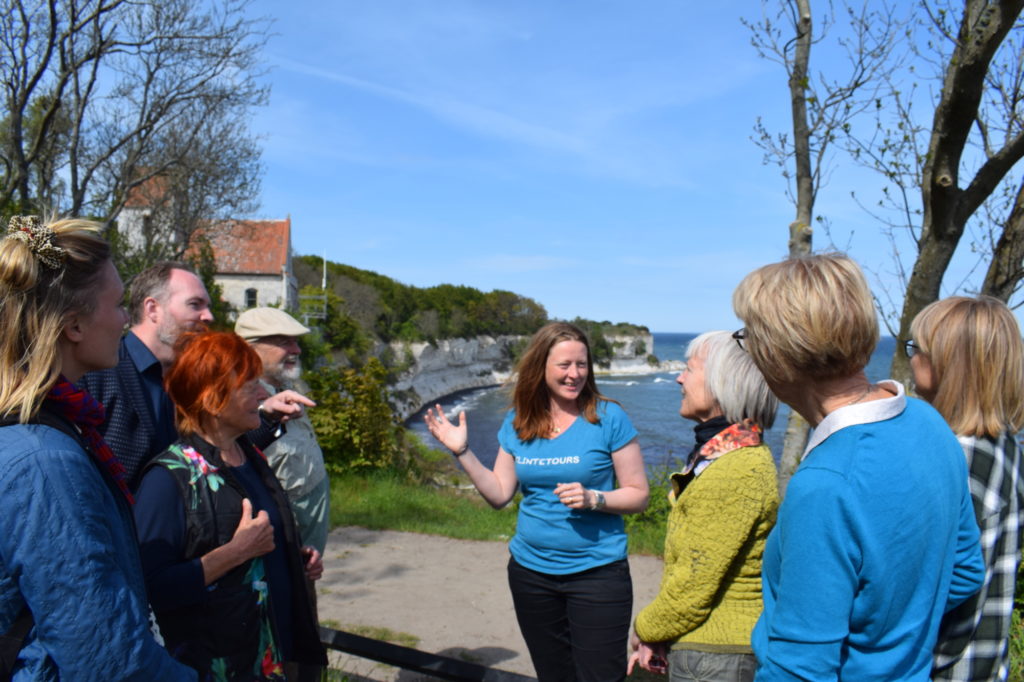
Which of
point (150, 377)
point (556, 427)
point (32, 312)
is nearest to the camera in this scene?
point (32, 312)

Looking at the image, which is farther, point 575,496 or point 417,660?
point 417,660

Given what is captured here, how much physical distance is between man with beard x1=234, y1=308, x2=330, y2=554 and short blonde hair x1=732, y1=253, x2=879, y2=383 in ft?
7.74

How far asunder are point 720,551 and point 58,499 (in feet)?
5.59

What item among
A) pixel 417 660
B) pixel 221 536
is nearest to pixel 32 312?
pixel 221 536

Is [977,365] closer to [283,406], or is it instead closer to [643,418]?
[283,406]

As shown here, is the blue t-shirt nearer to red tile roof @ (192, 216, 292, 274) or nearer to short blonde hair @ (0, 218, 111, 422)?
short blonde hair @ (0, 218, 111, 422)

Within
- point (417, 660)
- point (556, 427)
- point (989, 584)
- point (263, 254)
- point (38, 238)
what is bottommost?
point (417, 660)

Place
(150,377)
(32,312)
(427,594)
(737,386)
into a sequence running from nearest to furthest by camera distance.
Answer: (32,312)
(737,386)
(150,377)
(427,594)

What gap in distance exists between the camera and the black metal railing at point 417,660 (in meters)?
3.46

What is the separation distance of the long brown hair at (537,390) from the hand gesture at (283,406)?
98 cm

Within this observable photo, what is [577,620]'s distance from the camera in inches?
116

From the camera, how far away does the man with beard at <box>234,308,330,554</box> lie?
11.0 feet

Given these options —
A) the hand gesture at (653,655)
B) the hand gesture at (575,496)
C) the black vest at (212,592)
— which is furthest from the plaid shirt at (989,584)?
the black vest at (212,592)

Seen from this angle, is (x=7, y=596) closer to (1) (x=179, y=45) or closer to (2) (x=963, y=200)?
(2) (x=963, y=200)
